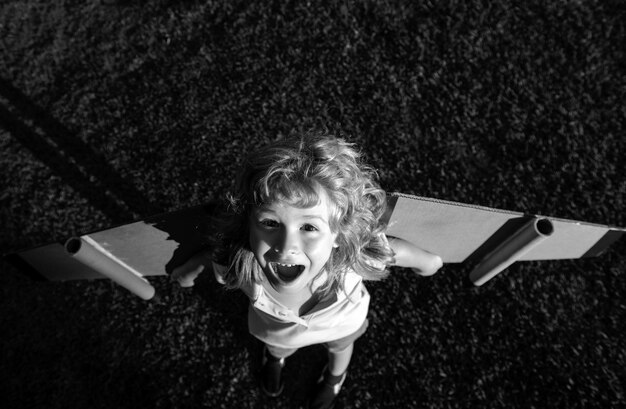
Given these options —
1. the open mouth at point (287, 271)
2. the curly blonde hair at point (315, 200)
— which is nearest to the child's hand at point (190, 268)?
the curly blonde hair at point (315, 200)

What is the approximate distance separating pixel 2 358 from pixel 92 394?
0.79 meters

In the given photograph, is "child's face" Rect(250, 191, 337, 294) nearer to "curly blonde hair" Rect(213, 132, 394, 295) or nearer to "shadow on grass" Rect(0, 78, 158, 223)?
"curly blonde hair" Rect(213, 132, 394, 295)

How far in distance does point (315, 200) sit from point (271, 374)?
1878mm

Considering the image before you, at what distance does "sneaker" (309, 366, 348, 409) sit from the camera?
10.7 feet

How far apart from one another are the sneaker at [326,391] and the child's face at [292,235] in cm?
147

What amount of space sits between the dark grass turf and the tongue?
1512mm

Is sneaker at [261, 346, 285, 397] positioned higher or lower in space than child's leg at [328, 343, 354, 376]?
lower

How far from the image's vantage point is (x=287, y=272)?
218cm

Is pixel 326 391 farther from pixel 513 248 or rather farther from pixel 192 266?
pixel 513 248

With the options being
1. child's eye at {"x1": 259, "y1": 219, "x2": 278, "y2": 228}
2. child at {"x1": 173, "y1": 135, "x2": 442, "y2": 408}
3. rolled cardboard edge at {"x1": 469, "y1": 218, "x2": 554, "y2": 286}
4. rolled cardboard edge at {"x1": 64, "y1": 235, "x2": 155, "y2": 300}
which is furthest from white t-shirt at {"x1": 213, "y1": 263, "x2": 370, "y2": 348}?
rolled cardboard edge at {"x1": 469, "y1": 218, "x2": 554, "y2": 286}

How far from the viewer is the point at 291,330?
2500 mm

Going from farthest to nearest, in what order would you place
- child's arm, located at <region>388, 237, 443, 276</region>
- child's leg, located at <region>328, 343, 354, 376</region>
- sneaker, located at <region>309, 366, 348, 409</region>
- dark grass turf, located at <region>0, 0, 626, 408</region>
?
dark grass turf, located at <region>0, 0, 626, 408</region> < sneaker, located at <region>309, 366, 348, 409</region> < child's leg, located at <region>328, 343, 354, 376</region> < child's arm, located at <region>388, 237, 443, 276</region>

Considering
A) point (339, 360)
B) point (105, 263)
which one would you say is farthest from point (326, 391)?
point (105, 263)

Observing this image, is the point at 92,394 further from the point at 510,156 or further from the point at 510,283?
the point at 510,156
